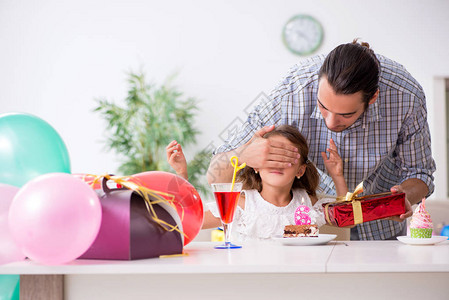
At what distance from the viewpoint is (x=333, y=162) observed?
2.06 metres

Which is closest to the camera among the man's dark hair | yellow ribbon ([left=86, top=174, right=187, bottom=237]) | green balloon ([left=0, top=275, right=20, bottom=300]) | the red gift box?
yellow ribbon ([left=86, top=174, right=187, bottom=237])

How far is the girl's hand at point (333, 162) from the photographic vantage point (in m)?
2.04

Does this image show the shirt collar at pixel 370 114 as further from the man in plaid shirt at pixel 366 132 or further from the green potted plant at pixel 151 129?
the green potted plant at pixel 151 129

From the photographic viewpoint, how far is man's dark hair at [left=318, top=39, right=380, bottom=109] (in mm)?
1796

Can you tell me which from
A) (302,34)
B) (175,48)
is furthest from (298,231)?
(175,48)

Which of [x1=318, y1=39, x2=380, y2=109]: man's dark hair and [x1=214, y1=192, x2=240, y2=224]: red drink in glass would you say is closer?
[x1=214, y1=192, x2=240, y2=224]: red drink in glass

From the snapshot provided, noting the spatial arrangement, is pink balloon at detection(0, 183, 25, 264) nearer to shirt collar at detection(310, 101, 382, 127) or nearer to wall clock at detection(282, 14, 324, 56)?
→ shirt collar at detection(310, 101, 382, 127)

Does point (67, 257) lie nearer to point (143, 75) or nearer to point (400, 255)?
point (400, 255)

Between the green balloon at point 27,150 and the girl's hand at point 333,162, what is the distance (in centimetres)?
104

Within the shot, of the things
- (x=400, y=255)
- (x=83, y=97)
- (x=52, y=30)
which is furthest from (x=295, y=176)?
(x=52, y=30)

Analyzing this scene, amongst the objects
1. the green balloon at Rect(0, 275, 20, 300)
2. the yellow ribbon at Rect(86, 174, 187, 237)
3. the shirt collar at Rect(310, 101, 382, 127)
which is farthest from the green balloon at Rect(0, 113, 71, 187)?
the shirt collar at Rect(310, 101, 382, 127)

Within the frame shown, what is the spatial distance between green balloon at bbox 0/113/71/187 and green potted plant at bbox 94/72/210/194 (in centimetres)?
325

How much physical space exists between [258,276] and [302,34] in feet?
14.1

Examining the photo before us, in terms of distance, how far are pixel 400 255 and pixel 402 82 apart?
1232 mm
